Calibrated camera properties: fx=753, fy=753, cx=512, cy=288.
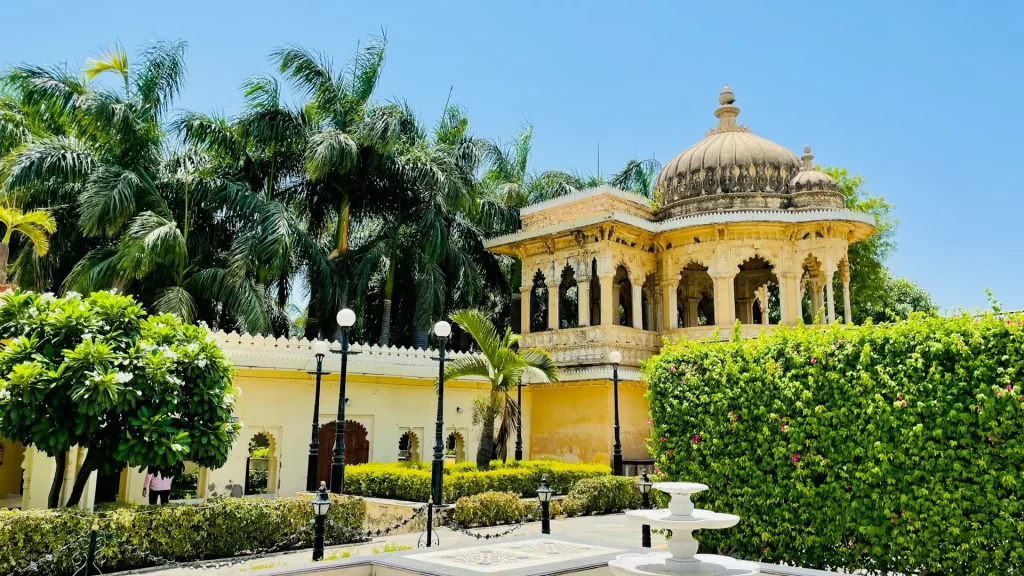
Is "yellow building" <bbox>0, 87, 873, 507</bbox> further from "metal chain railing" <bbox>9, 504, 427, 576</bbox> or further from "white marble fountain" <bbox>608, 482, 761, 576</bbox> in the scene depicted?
"white marble fountain" <bbox>608, 482, 761, 576</bbox>

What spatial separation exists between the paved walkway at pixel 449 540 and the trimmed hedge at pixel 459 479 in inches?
48.4

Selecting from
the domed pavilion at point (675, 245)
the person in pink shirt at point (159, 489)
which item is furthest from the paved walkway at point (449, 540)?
the domed pavilion at point (675, 245)

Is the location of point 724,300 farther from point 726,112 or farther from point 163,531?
point 163,531

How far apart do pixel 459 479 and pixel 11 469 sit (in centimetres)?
1220

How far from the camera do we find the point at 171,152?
75.0 ft

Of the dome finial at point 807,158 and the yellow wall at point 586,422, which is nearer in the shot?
the yellow wall at point 586,422

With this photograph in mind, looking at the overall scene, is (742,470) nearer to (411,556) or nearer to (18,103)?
(411,556)

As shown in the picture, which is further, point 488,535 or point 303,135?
point 303,135

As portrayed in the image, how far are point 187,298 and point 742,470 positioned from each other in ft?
49.5

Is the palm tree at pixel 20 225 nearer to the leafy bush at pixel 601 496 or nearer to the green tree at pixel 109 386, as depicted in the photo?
the green tree at pixel 109 386

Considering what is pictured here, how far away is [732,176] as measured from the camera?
922 inches

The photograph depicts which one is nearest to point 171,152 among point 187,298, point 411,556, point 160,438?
point 187,298

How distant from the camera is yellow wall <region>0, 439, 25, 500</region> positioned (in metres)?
18.4

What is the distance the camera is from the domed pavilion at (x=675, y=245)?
70.9 feet
